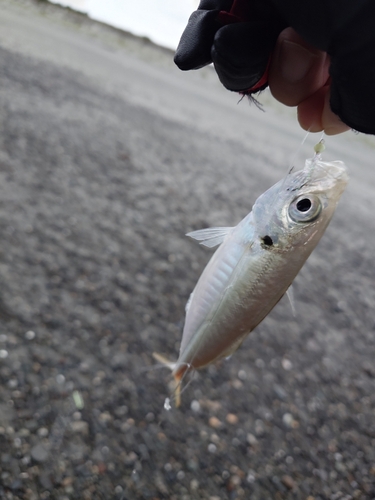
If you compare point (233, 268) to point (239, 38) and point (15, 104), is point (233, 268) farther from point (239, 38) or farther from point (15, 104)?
point (15, 104)

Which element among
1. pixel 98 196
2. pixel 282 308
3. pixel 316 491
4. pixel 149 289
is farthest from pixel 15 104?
pixel 316 491

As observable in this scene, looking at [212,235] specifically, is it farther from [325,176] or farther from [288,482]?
[288,482]

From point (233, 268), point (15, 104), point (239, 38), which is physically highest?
point (239, 38)

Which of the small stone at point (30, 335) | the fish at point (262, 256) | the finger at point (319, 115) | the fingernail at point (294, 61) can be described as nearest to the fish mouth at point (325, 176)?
the fish at point (262, 256)

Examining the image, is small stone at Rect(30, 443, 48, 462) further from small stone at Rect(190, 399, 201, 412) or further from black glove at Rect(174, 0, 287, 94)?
black glove at Rect(174, 0, 287, 94)

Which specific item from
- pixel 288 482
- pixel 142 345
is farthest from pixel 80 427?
pixel 288 482

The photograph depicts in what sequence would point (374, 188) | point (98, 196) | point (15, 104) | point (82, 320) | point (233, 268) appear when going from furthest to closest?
point (374, 188)
point (15, 104)
point (98, 196)
point (82, 320)
point (233, 268)

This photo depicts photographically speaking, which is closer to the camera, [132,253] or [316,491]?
[316,491]

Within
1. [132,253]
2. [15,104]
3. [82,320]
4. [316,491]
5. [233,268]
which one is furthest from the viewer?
[15,104]
